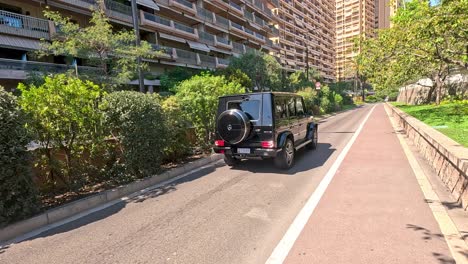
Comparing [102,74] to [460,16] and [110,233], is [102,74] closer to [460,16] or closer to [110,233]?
[110,233]

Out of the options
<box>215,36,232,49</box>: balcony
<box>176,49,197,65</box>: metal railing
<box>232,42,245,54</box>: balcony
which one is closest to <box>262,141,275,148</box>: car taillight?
<box>176,49,197,65</box>: metal railing

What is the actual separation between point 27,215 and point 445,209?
658 cm

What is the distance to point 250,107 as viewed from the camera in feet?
23.7

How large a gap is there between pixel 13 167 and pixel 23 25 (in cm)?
1938

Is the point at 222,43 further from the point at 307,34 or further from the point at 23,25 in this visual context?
the point at 307,34

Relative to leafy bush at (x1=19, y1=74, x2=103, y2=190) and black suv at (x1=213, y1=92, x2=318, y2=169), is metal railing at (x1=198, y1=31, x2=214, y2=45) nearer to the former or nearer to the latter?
black suv at (x1=213, y1=92, x2=318, y2=169)

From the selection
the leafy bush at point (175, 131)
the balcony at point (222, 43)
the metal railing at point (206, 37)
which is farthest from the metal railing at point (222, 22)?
the leafy bush at point (175, 131)

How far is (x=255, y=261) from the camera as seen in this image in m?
3.18

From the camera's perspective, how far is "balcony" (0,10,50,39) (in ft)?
57.7

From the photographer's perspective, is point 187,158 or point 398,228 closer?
point 398,228

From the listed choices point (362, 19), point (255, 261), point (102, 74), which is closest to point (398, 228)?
point (255, 261)

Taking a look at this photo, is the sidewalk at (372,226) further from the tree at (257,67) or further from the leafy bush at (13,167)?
the tree at (257,67)

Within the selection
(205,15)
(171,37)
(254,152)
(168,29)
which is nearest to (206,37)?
(205,15)

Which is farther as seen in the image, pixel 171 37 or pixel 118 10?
pixel 171 37
